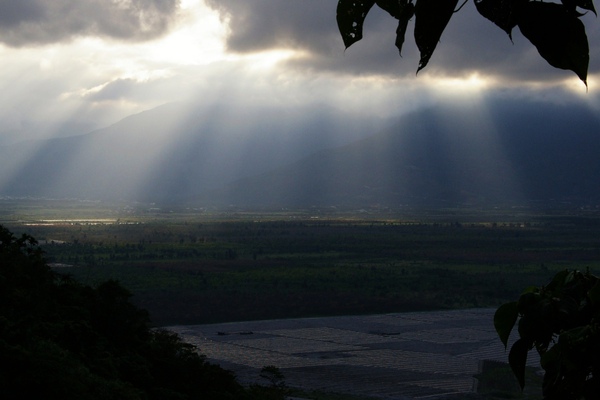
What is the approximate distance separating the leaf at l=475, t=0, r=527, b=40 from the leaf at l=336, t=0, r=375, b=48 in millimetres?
234

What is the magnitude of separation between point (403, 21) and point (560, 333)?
1.88m

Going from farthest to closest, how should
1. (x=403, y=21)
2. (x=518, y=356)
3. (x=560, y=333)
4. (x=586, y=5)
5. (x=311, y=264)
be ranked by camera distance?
1. (x=311, y=264)
2. (x=560, y=333)
3. (x=518, y=356)
4. (x=403, y=21)
5. (x=586, y=5)

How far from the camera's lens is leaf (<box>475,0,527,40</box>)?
5.35 ft

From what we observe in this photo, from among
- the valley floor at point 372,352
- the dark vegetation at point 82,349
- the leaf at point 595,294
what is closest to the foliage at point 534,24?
A: the leaf at point 595,294

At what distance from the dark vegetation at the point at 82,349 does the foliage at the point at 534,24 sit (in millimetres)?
16279

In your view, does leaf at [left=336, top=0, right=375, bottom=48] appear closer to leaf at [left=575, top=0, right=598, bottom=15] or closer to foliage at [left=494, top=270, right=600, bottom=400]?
leaf at [left=575, top=0, right=598, bottom=15]

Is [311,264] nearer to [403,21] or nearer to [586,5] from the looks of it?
[403,21]

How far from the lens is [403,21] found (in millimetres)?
1744

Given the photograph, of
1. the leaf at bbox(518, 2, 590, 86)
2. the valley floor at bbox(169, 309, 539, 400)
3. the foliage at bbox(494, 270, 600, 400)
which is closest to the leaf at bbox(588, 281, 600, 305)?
the foliage at bbox(494, 270, 600, 400)

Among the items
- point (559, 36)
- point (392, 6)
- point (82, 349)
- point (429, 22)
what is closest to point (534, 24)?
point (559, 36)

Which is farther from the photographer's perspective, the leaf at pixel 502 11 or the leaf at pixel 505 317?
the leaf at pixel 505 317

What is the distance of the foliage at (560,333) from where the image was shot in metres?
3.15

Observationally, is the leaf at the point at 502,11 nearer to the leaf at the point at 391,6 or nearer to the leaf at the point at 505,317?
the leaf at the point at 391,6

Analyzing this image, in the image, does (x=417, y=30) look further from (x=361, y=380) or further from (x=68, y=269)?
(x=68, y=269)
